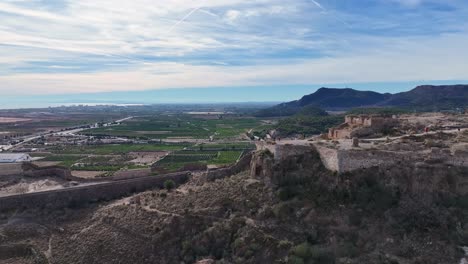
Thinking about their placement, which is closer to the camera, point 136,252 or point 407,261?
point 407,261

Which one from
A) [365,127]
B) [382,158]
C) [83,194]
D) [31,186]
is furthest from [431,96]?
[31,186]

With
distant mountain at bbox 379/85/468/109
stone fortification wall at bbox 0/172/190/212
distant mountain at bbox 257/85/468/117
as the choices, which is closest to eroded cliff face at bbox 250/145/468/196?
stone fortification wall at bbox 0/172/190/212

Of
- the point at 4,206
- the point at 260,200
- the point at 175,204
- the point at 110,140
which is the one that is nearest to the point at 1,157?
the point at 110,140

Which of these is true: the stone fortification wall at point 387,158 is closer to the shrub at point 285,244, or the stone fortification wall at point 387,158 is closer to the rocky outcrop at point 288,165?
the rocky outcrop at point 288,165

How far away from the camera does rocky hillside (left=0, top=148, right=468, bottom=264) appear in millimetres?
19438

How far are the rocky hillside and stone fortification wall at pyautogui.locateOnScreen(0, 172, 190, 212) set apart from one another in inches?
69.5

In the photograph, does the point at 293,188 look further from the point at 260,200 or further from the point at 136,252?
the point at 136,252

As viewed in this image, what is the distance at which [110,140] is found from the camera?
318ft

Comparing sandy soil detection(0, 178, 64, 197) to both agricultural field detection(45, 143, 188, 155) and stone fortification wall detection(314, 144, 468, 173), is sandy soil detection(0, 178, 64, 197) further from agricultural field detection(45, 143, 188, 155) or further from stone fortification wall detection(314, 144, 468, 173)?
agricultural field detection(45, 143, 188, 155)

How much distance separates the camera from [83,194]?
30.9 metres

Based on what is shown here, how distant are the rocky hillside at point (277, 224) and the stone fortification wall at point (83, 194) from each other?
1765 millimetres

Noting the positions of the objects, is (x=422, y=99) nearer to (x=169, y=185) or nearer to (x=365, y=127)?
(x=365, y=127)

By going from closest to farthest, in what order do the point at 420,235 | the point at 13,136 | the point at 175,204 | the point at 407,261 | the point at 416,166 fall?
the point at 407,261
the point at 420,235
the point at 416,166
the point at 175,204
the point at 13,136

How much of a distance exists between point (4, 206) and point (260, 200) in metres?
18.6
